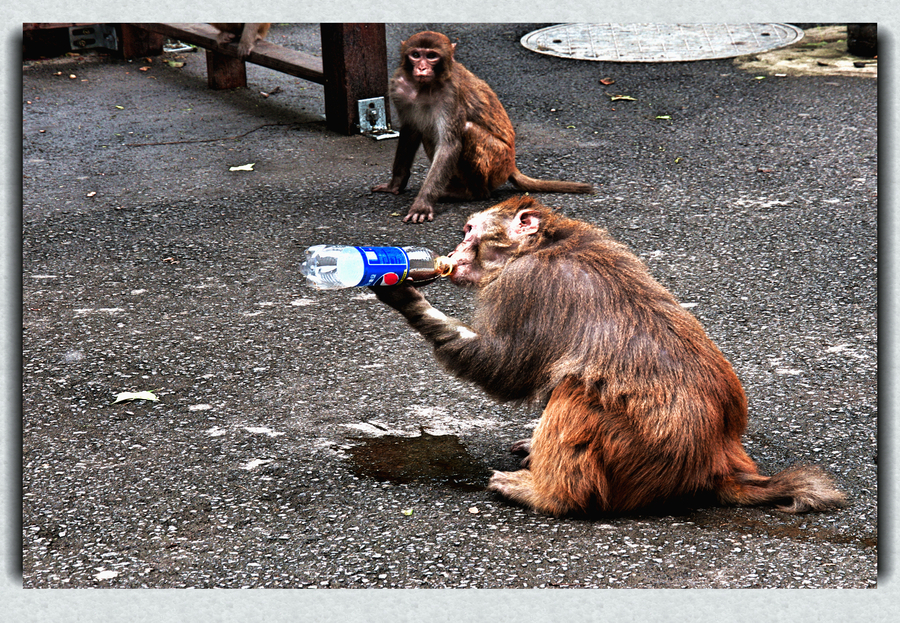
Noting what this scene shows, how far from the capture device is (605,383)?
3002 millimetres

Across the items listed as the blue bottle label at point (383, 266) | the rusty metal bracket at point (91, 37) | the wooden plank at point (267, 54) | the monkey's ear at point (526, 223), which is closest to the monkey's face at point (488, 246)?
the monkey's ear at point (526, 223)

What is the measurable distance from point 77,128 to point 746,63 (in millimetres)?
6164

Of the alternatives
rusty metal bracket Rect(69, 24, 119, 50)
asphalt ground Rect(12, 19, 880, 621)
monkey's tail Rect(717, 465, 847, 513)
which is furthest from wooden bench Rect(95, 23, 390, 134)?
monkey's tail Rect(717, 465, 847, 513)

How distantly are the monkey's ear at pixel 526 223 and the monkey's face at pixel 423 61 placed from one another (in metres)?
3.26

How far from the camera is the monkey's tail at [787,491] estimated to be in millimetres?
3066

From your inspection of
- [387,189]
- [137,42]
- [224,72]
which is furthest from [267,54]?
[137,42]

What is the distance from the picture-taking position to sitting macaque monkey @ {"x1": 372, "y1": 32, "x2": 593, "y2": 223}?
6340 mm

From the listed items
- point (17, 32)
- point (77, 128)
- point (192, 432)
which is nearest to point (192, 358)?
point (192, 432)

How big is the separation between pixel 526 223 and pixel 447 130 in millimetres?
3321

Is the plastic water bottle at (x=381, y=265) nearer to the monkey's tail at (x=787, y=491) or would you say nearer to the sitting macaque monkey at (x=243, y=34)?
the monkey's tail at (x=787, y=491)

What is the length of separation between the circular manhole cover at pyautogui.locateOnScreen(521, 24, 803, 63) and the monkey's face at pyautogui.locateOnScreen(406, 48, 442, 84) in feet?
11.9

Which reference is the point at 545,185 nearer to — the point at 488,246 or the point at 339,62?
the point at 339,62

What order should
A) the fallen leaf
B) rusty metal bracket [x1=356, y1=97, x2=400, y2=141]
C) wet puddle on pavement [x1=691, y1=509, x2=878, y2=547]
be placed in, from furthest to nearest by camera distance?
rusty metal bracket [x1=356, y1=97, x2=400, y2=141] → the fallen leaf → wet puddle on pavement [x1=691, y1=509, x2=878, y2=547]

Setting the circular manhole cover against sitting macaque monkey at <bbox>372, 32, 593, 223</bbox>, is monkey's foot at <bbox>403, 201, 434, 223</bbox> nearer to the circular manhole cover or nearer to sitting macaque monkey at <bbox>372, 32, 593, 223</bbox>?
sitting macaque monkey at <bbox>372, 32, 593, 223</bbox>
